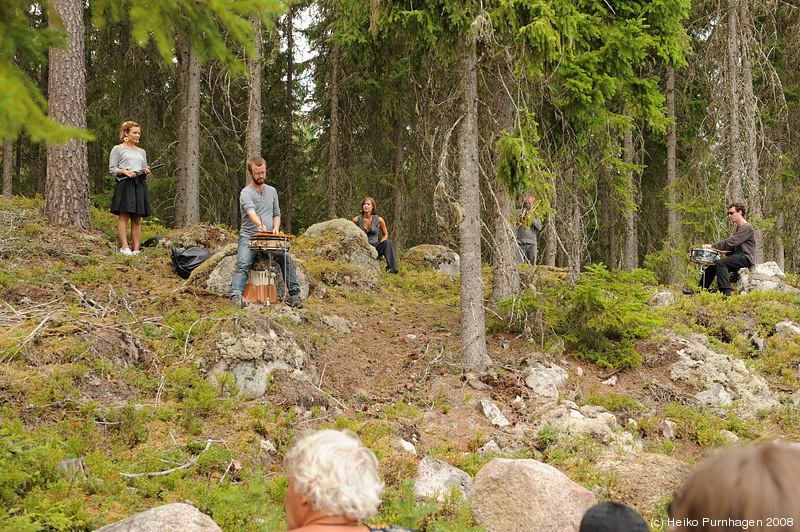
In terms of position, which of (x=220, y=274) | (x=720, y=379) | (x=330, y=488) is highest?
(x=220, y=274)

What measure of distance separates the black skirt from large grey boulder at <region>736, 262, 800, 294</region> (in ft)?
36.1

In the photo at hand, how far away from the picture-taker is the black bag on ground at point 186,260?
27.6 ft

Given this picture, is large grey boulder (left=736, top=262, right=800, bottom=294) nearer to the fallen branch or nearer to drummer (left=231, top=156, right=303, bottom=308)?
drummer (left=231, top=156, right=303, bottom=308)

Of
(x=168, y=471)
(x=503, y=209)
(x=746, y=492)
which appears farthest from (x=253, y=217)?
(x=746, y=492)

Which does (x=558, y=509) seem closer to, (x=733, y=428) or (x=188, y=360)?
(x=733, y=428)

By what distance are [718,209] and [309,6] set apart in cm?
1263

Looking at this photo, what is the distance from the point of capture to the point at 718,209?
42.8 ft

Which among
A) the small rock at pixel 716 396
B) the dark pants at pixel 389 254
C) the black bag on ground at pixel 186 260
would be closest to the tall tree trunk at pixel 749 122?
the small rock at pixel 716 396

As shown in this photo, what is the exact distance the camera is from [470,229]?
22.9 feet

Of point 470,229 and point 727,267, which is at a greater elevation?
point 470,229

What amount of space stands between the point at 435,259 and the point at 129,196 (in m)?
7.50

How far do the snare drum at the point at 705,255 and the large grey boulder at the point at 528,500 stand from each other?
7.28 metres

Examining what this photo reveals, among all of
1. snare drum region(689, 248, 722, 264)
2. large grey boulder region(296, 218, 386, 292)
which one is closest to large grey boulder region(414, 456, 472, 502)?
large grey boulder region(296, 218, 386, 292)

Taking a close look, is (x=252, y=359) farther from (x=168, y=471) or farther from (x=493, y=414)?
(x=493, y=414)
